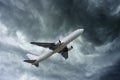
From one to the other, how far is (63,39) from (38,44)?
16.7m

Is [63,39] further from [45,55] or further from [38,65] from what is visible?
[38,65]

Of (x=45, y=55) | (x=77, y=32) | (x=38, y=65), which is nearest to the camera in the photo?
(x=77, y=32)

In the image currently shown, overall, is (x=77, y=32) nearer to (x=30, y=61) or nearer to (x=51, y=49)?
(x=51, y=49)

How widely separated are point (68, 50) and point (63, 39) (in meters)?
18.1

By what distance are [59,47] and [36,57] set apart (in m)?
26.2

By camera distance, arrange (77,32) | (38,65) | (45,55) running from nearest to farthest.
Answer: (77,32) → (45,55) → (38,65)

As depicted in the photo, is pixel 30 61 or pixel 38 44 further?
pixel 30 61

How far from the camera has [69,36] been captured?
136 metres

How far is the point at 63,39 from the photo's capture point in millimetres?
→ 137500

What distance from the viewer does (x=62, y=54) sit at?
157250mm

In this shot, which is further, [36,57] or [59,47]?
[36,57]

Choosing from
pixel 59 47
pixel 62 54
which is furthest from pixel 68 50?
pixel 59 47

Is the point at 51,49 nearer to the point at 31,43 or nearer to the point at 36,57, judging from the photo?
the point at 31,43

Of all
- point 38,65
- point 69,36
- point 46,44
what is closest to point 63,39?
Answer: point 69,36
